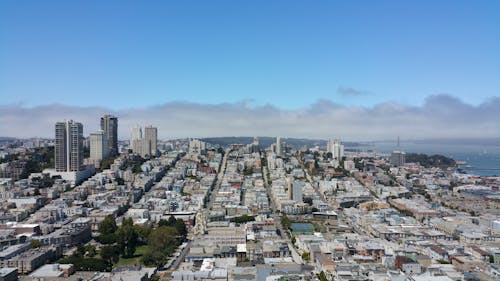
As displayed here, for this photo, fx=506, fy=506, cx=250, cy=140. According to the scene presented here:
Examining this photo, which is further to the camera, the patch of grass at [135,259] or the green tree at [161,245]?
the patch of grass at [135,259]

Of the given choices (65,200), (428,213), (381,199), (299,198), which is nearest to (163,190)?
(65,200)

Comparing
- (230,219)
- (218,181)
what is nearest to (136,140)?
(218,181)

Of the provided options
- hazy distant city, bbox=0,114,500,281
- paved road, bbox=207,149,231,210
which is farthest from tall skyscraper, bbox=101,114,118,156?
paved road, bbox=207,149,231,210

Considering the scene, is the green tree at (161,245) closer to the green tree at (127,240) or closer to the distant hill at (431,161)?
the green tree at (127,240)

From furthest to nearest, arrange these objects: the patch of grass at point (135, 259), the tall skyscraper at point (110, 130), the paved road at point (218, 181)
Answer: the tall skyscraper at point (110, 130) → the paved road at point (218, 181) → the patch of grass at point (135, 259)

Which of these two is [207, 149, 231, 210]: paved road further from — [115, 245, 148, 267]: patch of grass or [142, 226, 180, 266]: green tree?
[115, 245, 148, 267]: patch of grass

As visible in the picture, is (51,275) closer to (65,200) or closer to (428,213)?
(65,200)

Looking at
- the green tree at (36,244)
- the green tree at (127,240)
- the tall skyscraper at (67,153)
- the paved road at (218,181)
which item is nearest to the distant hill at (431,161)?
the paved road at (218,181)
